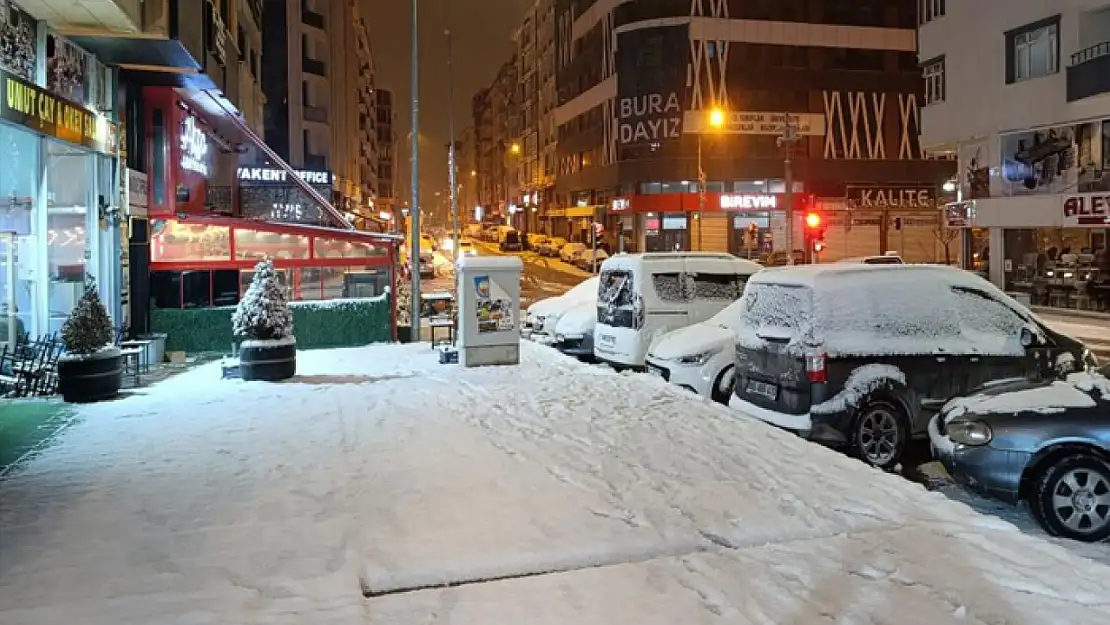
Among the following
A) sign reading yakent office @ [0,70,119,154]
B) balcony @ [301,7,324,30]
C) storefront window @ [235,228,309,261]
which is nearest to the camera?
sign reading yakent office @ [0,70,119,154]

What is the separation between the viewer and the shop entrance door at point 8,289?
13.4 metres

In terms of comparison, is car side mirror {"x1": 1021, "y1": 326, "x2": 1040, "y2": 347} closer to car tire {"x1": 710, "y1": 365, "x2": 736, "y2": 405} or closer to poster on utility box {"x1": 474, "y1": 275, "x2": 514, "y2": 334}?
car tire {"x1": 710, "y1": 365, "x2": 736, "y2": 405}

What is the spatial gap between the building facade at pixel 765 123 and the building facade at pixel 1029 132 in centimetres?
2576

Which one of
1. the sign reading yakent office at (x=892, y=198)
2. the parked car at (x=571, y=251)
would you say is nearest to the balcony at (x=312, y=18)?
the parked car at (x=571, y=251)

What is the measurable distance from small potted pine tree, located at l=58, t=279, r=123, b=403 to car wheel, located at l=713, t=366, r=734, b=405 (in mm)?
7587

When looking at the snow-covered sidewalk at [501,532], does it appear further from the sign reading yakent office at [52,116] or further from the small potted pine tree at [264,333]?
the sign reading yakent office at [52,116]

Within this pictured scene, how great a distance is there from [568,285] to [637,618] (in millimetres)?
37437

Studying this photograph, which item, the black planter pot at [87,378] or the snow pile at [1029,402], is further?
the black planter pot at [87,378]

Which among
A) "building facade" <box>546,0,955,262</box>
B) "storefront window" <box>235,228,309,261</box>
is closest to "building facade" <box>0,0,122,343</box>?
"storefront window" <box>235,228,309,261</box>

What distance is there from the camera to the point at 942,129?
111 feet

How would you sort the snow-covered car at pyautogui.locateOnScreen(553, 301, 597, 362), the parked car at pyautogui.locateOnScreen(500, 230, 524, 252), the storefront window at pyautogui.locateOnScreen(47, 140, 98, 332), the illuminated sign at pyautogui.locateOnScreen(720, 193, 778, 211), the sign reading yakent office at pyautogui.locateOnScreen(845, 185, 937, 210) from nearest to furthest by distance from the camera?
the storefront window at pyautogui.locateOnScreen(47, 140, 98, 332) → the snow-covered car at pyautogui.locateOnScreen(553, 301, 597, 362) → the illuminated sign at pyautogui.locateOnScreen(720, 193, 778, 211) → the sign reading yakent office at pyautogui.locateOnScreen(845, 185, 937, 210) → the parked car at pyautogui.locateOnScreen(500, 230, 524, 252)

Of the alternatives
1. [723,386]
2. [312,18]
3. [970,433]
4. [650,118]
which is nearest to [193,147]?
[723,386]

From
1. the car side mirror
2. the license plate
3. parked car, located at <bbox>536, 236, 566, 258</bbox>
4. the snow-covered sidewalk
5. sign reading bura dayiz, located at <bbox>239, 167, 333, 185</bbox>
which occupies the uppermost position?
sign reading bura dayiz, located at <bbox>239, 167, 333, 185</bbox>

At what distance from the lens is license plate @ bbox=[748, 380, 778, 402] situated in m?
9.29
